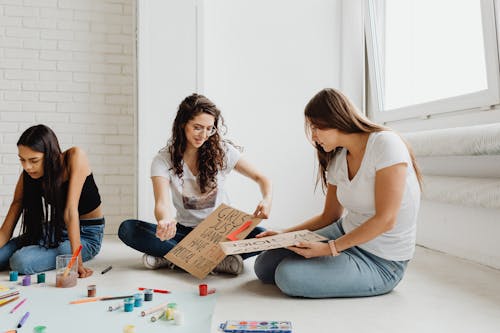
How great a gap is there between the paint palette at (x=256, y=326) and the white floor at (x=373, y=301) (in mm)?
56

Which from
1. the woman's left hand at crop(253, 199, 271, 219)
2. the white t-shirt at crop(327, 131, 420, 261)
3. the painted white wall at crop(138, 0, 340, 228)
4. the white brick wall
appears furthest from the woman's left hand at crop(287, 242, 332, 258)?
the white brick wall

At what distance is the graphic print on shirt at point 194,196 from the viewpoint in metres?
2.46

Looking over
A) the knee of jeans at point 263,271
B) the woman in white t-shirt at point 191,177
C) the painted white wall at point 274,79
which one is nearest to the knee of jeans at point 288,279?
the knee of jeans at point 263,271

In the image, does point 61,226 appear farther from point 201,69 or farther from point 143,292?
point 201,69

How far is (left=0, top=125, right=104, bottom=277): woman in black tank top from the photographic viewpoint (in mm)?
2305

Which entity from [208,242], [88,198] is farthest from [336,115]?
[88,198]

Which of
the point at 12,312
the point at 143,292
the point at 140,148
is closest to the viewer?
the point at 12,312

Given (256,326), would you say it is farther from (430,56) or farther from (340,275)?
(430,56)

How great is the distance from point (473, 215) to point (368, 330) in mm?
1337

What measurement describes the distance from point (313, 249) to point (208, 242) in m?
0.51

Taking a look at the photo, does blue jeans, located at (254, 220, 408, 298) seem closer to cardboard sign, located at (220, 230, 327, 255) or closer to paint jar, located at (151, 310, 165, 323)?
cardboard sign, located at (220, 230, 327, 255)

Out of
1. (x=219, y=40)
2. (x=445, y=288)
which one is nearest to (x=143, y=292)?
(x=445, y=288)

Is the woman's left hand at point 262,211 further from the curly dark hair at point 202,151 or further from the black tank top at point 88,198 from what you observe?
the black tank top at point 88,198

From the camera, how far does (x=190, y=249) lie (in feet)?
7.29
